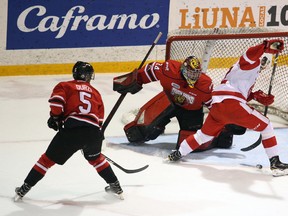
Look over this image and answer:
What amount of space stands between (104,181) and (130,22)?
114 inches

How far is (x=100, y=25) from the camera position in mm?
6711

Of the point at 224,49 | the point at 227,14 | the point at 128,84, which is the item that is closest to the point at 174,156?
the point at 128,84

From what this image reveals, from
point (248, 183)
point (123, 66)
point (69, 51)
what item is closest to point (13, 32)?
point (69, 51)

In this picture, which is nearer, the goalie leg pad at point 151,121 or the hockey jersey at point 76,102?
the hockey jersey at point 76,102

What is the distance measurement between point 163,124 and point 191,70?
0.53 metres

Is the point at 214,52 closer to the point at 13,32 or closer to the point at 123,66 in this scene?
the point at 123,66

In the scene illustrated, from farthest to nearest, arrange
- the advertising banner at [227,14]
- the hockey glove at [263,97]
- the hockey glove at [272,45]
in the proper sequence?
the advertising banner at [227,14], the hockey glove at [263,97], the hockey glove at [272,45]

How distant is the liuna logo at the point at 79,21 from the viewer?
6508 mm

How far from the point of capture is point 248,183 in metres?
4.20

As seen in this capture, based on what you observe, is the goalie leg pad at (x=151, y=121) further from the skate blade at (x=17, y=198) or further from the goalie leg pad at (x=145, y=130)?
the skate blade at (x=17, y=198)

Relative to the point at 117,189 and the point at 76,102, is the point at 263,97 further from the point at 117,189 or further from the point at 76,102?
the point at 76,102

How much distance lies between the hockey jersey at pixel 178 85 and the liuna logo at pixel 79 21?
6.50 ft

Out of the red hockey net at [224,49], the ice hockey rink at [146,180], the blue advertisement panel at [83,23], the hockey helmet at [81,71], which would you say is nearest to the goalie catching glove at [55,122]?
the hockey helmet at [81,71]

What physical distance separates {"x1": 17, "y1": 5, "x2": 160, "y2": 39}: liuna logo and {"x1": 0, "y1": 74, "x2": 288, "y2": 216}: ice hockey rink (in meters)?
1.30
